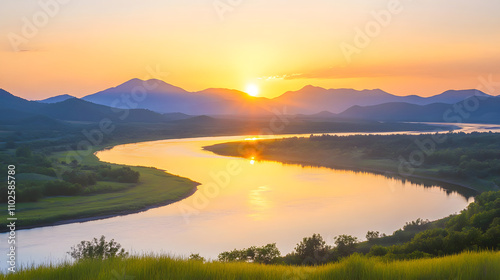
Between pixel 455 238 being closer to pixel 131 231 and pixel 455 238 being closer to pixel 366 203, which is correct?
pixel 131 231

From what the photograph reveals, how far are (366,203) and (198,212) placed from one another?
1620 centimetres

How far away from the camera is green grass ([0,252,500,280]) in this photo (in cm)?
634

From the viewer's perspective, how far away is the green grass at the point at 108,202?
3131cm

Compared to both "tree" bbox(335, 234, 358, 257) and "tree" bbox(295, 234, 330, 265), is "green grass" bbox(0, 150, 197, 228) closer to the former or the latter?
"tree" bbox(295, 234, 330, 265)

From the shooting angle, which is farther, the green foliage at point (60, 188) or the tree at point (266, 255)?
the green foliage at point (60, 188)

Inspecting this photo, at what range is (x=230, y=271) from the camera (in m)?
6.64

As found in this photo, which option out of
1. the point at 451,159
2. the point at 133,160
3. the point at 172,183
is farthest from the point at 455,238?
the point at 133,160

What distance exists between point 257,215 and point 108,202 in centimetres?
1317

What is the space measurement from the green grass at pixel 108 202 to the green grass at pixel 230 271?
26.3 m

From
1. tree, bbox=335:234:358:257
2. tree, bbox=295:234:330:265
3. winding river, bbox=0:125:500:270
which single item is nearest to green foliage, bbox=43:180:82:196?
winding river, bbox=0:125:500:270

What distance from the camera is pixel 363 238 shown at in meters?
28.4
